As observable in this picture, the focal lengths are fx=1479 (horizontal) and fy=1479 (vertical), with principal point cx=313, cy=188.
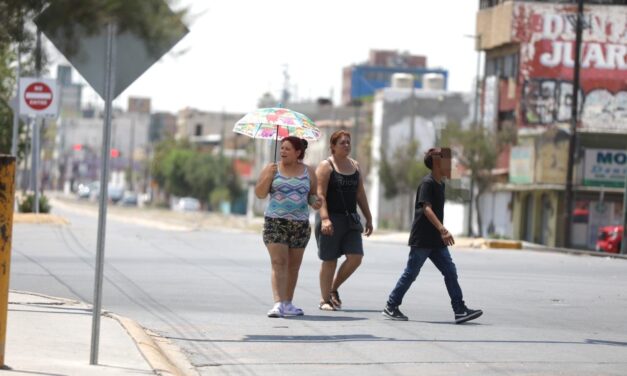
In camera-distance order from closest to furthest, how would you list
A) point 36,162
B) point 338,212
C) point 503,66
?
1. point 338,212
2. point 36,162
3. point 503,66

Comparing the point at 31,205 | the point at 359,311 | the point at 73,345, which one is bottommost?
the point at 31,205

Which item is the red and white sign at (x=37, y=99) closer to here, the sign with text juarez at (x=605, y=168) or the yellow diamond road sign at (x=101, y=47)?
the yellow diamond road sign at (x=101, y=47)

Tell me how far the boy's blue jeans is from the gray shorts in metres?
0.82

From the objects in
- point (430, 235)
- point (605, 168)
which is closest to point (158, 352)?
point (430, 235)

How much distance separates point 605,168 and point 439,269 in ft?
166

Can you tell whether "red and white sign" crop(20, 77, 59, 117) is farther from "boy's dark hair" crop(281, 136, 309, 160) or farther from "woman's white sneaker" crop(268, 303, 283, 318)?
"woman's white sneaker" crop(268, 303, 283, 318)

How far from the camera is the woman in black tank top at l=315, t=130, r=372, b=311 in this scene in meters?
15.1

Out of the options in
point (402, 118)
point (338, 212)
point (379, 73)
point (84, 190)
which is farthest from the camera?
point (379, 73)

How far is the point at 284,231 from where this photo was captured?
14391 mm

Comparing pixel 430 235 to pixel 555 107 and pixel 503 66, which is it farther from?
pixel 503 66

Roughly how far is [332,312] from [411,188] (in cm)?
7546

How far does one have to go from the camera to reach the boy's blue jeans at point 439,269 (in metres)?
14.3

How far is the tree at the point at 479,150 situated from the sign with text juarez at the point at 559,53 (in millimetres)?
1728

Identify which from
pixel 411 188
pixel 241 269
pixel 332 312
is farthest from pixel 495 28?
pixel 332 312
